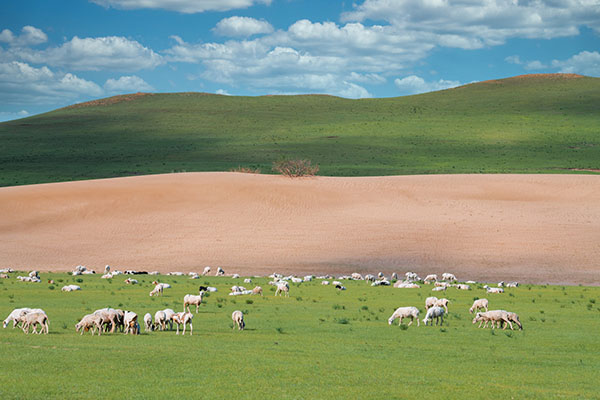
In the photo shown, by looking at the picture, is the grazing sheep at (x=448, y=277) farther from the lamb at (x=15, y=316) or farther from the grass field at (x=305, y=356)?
the lamb at (x=15, y=316)

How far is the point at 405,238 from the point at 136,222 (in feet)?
69.5

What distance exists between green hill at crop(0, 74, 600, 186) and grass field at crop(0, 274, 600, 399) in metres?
59.2

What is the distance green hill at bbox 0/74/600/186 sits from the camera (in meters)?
93.4

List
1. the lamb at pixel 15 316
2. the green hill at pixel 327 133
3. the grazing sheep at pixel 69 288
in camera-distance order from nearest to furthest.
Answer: the lamb at pixel 15 316 → the grazing sheep at pixel 69 288 → the green hill at pixel 327 133

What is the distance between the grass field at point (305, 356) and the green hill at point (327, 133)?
59.2 metres

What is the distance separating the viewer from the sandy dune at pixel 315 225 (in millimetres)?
46625

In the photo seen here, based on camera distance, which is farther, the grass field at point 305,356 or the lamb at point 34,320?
the lamb at point 34,320

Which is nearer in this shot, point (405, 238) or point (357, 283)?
point (357, 283)

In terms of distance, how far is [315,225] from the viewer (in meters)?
56.1

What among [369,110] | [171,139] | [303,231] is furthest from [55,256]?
[369,110]

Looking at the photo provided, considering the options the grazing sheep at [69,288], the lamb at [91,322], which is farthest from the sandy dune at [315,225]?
the lamb at [91,322]

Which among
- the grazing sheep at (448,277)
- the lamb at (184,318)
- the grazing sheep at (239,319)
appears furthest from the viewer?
the grazing sheep at (448,277)

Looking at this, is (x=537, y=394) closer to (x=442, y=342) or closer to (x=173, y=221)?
(x=442, y=342)

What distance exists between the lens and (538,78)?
537 ft
